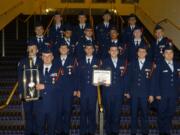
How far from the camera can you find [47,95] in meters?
8.43

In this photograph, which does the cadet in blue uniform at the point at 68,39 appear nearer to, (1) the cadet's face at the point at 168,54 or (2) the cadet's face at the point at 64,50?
(2) the cadet's face at the point at 64,50

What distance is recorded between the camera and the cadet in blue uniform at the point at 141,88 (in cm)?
895

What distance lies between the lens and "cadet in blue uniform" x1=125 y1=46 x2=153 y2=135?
895 centimetres

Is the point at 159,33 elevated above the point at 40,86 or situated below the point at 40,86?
above

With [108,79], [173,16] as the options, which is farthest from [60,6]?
[108,79]

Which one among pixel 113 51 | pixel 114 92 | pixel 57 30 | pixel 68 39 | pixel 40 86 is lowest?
pixel 114 92

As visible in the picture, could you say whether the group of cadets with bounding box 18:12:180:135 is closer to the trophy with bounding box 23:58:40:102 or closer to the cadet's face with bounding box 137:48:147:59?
the cadet's face with bounding box 137:48:147:59

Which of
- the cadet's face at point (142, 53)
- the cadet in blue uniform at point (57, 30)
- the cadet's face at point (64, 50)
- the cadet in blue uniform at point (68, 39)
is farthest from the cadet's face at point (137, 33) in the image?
the cadet in blue uniform at point (57, 30)

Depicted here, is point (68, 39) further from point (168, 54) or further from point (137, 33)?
point (168, 54)

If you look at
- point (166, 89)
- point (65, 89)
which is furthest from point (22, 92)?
point (166, 89)

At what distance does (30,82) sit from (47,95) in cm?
54

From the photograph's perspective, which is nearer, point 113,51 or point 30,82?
point 30,82

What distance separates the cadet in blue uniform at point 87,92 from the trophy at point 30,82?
115cm

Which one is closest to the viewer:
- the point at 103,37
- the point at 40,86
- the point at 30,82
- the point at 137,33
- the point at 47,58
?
the point at 30,82
